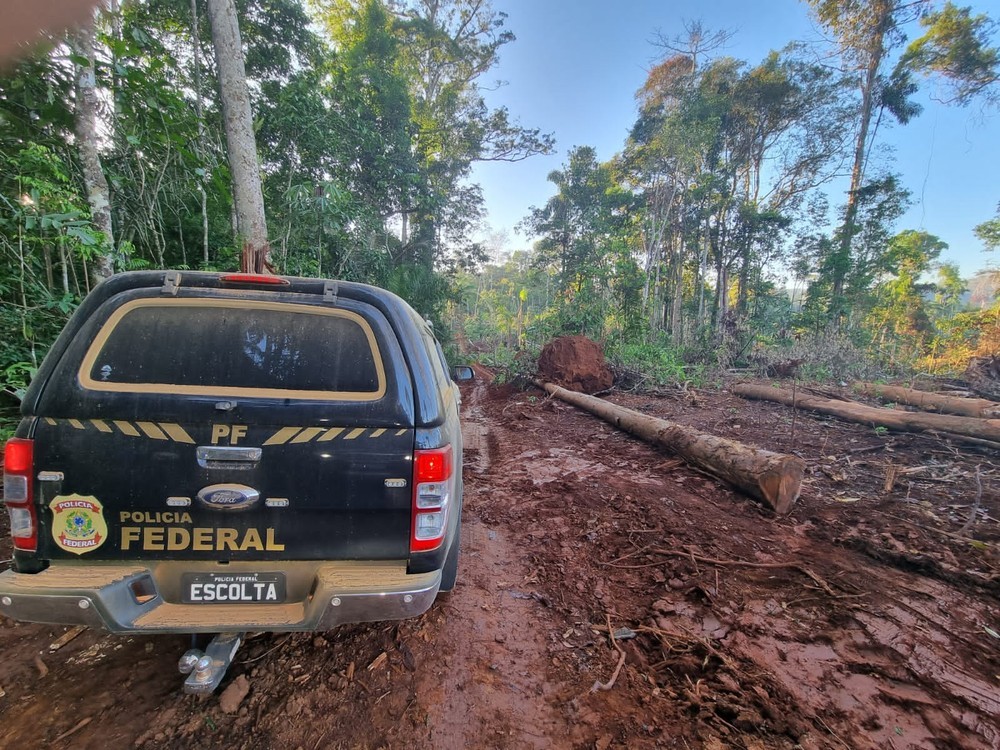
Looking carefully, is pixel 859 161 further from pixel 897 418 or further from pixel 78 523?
pixel 78 523

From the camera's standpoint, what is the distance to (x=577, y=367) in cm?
982

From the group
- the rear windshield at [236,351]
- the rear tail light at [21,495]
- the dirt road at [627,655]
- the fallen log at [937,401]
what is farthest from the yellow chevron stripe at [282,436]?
the fallen log at [937,401]

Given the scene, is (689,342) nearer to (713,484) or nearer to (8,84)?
(713,484)

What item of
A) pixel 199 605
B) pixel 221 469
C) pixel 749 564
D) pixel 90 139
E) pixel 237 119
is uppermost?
pixel 237 119

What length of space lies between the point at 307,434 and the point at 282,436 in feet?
0.32

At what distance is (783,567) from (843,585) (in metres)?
0.33

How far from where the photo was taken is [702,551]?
3.08 m

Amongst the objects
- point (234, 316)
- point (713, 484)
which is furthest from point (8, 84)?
point (713, 484)

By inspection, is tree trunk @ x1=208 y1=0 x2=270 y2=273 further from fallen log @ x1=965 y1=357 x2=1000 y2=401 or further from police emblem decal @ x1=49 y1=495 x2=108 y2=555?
fallen log @ x1=965 y1=357 x2=1000 y2=401

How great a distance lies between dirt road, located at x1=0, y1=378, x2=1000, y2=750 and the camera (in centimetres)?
162

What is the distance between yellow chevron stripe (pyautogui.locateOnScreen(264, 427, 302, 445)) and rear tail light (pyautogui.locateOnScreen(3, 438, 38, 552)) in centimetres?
85

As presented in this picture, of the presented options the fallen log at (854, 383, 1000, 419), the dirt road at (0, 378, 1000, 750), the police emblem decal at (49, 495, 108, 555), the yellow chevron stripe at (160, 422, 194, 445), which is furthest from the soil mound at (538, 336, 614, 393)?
the police emblem decal at (49, 495, 108, 555)

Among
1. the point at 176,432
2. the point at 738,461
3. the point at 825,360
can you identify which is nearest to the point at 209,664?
the point at 176,432

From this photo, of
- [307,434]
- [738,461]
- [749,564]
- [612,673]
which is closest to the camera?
[307,434]
